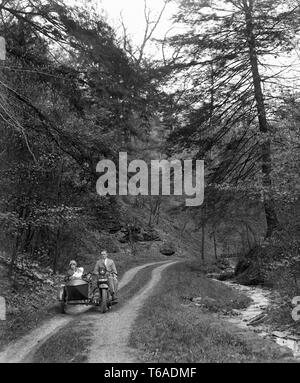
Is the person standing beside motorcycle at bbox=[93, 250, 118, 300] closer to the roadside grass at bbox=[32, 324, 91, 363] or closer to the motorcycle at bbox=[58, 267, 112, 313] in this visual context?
the motorcycle at bbox=[58, 267, 112, 313]

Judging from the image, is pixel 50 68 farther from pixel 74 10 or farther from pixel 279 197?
pixel 279 197

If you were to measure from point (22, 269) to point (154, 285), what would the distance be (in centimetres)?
690

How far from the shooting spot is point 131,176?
12.4 meters

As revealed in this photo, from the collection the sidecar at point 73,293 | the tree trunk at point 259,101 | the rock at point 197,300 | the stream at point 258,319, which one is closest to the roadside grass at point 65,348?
the sidecar at point 73,293

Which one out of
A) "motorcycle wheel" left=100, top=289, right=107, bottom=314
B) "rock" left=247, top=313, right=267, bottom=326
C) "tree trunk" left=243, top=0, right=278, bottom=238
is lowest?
"rock" left=247, top=313, right=267, bottom=326

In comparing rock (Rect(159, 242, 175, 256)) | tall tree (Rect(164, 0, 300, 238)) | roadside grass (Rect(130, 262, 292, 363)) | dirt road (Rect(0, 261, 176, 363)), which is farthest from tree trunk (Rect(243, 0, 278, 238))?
rock (Rect(159, 242, 175, 256))

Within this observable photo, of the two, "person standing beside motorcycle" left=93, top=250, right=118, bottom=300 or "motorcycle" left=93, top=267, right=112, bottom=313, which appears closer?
"motorcycle" left=93, top=267, right=112, bottom=313

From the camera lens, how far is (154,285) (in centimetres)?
2094

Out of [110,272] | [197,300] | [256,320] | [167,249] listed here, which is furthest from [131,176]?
[167,249]

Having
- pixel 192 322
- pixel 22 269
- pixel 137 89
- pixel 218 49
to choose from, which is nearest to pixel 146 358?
pixel 192 322

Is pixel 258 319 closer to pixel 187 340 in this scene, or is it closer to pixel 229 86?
pixel 187 340

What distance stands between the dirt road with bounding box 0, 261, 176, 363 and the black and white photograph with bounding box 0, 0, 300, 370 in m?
0.04

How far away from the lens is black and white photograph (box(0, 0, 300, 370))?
9.95 m

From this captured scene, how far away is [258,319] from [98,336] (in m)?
6.32
